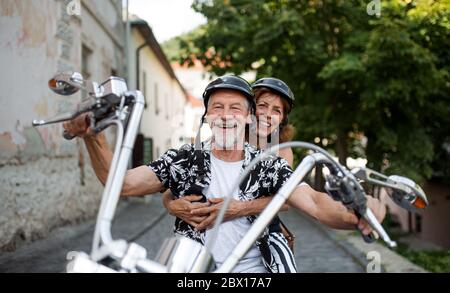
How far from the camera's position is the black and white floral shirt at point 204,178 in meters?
2.08

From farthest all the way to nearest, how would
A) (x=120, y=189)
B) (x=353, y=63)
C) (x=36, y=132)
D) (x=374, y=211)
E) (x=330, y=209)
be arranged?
(x=353, y=63), (x=36, y=132), (x=330, y=209), (x=374, y=211), (x=120, y=189)

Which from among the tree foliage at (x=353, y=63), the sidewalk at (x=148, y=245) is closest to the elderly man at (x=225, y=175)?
the sidewalk at (x=148, y=245)

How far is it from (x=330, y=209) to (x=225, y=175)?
1.76ft

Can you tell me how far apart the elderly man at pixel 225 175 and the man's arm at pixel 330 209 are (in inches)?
9.7

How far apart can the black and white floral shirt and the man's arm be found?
9.8 inches

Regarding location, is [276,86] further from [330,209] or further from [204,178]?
[330,209]

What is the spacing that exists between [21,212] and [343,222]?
231 inches

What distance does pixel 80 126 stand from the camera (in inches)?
60.4

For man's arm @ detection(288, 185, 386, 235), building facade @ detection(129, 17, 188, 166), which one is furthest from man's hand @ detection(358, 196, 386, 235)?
building facade @ detection(129, 17, 188, 166)

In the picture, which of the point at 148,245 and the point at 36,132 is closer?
the point at 36,132

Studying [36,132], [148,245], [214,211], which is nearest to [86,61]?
[36,132]

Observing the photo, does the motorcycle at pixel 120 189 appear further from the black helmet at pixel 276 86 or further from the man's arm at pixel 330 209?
the black helmet at pixel 276 86

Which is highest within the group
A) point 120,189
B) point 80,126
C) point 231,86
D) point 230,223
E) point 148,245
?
point 231,86
